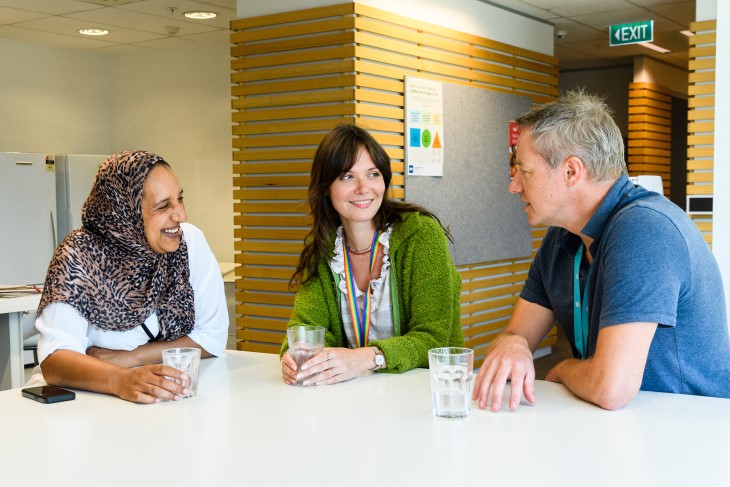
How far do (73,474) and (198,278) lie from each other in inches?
46.3

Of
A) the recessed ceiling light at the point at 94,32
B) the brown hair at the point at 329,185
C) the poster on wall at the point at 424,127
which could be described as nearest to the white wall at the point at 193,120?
the recessed ceiling light at the point at 94,32

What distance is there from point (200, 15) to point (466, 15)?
2.21 metres

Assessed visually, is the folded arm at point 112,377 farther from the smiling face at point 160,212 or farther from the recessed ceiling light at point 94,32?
the recessed ceiling light at point 94,32

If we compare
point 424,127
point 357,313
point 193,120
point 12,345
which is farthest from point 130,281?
point 193,120

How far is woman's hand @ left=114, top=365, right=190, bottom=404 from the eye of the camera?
1.91m

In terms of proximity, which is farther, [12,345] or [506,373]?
[12,345]

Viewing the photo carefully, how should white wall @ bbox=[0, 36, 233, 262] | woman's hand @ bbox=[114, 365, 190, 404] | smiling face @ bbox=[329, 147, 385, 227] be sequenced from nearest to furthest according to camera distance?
woman's hand @ bbox=[114, 365, 190, 404], smiling face @ bbox=[329, 147, 385, 227], white wall @ bbox=[0, 36, 233, 262]

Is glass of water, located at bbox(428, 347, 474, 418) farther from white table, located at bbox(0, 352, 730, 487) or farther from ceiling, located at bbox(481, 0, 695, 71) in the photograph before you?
ceiling, located at bbox(481, 0, 695, 71)

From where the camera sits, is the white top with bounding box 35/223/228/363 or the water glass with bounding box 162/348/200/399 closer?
the water glass with bounding box 162/348/200/399

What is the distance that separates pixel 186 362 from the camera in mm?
1939

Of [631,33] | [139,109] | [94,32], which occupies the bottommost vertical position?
[139,109]

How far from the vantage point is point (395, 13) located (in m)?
5.50

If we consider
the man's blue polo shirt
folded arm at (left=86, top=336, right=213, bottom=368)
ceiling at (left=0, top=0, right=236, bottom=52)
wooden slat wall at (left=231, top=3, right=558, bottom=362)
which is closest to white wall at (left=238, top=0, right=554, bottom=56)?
wooden slat wall at (left=231, top=3, right=558, bottom=362)

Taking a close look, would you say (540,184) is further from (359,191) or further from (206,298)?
(206,298)
